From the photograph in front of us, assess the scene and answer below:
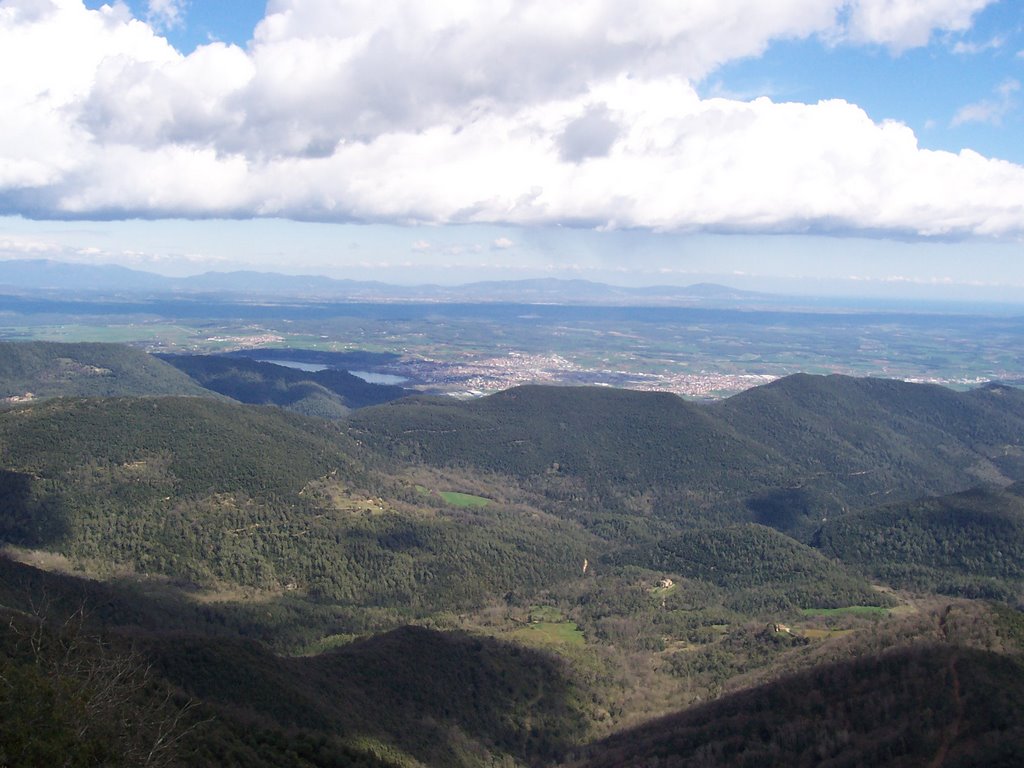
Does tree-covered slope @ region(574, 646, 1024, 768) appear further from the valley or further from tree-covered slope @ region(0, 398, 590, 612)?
tree-covered slope @ region(0, 398, 590, 612)

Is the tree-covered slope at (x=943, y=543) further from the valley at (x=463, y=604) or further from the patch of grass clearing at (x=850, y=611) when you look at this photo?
the patch of grass clearing at (x=850, y=611)

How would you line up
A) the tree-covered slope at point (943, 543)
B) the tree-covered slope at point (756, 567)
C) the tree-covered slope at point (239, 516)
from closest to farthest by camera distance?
the tree-covered slope at point (239, 516), the tree-covered slope at point (756, 567), the tree-covered slope at point (943, 543)

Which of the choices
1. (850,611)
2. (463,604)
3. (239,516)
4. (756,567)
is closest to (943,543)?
(756,567)

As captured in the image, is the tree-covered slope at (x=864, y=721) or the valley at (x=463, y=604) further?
the valley at (x=463, y=604)

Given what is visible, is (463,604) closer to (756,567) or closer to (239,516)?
(239,516)

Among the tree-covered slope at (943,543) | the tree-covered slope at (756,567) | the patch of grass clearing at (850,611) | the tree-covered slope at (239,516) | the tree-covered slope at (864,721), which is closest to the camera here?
the tree-covered slope at (864,721)

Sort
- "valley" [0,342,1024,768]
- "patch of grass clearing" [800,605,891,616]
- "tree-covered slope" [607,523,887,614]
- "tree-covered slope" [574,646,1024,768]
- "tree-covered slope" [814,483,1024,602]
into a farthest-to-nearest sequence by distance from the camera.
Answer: "tree-covered slope" [814,483,1024,602], "tree-covered slope" [607,523,887,614], "patch of grass clearing" [800,605,891,616], "valley" [0,342,1024,768], "tree-covered slope" [574,646,1024,768]

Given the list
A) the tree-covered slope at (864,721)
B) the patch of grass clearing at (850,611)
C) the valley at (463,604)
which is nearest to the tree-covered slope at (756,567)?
the valley at (463,604)

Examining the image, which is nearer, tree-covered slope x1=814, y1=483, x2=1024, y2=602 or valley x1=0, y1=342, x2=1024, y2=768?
valley x1=0, y1=342, x2=1024, y2=768

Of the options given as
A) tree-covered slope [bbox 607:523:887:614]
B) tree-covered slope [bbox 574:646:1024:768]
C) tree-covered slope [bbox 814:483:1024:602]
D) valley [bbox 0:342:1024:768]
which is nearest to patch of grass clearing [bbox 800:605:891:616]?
valley [bbox 0:342:1024:768]
